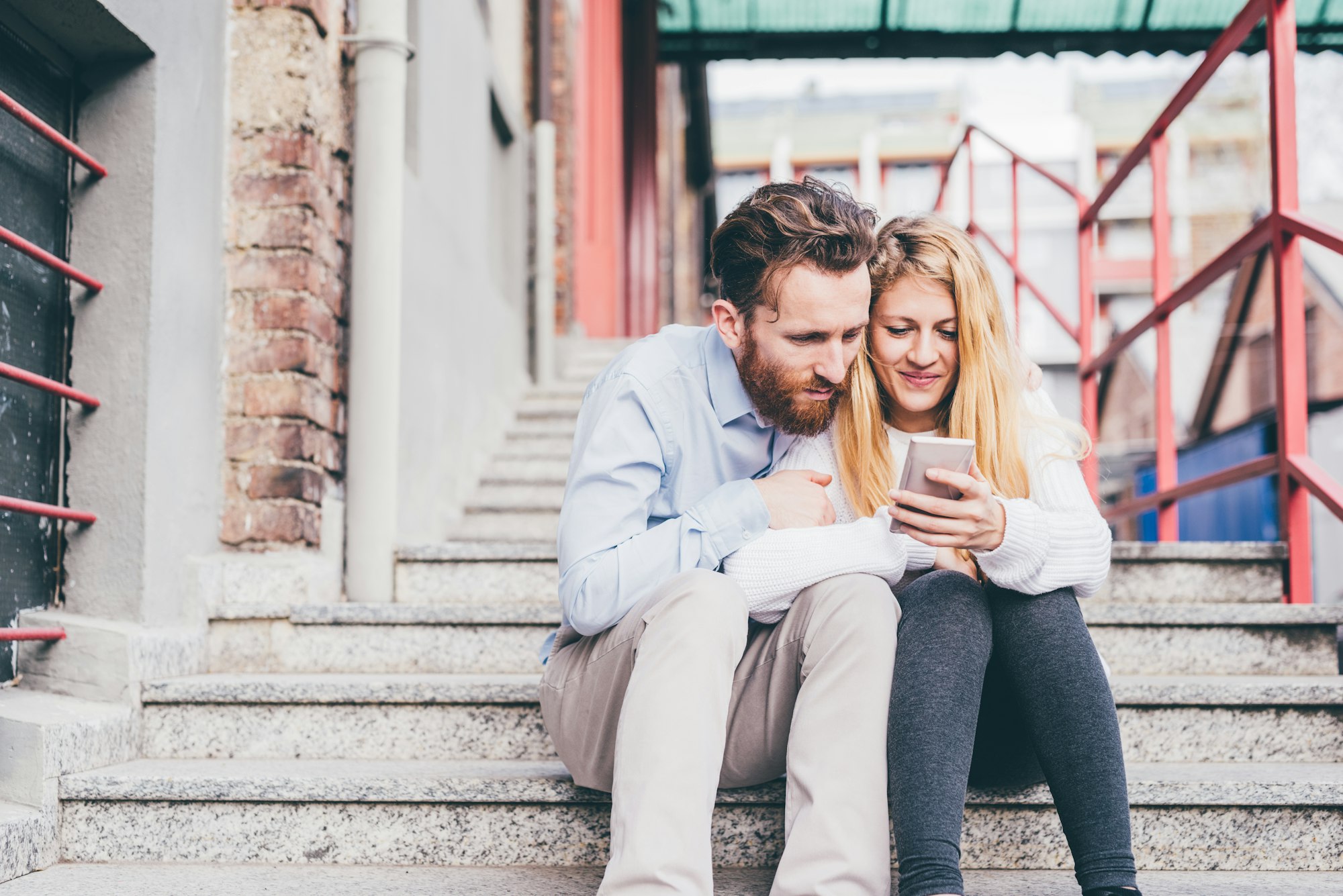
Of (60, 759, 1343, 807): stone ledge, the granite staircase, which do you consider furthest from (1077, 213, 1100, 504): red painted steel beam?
(60, 759, 1343, 807): stone ledge

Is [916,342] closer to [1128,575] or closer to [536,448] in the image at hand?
[1128,575]

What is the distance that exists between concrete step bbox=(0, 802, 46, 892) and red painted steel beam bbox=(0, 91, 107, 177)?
1090mm

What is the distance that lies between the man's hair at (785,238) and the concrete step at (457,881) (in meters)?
0.91

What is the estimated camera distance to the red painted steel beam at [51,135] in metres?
1.80

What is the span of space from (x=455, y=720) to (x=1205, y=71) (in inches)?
94.7

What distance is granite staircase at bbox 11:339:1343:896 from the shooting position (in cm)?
175

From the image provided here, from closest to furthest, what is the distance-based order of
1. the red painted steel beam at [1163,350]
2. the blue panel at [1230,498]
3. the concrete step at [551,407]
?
the red painted steel beam at [1163,350] < the concrete step at [551,407] < the blue panel at [1230,498]

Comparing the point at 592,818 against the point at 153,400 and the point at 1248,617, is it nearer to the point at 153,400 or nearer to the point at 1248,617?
the point at 153,400

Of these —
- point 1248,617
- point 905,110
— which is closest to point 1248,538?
point 1248,617

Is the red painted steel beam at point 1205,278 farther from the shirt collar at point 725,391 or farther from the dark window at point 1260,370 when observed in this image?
the dark window at point 1260,370

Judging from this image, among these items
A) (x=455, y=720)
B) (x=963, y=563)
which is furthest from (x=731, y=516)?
(x=455, y=720)

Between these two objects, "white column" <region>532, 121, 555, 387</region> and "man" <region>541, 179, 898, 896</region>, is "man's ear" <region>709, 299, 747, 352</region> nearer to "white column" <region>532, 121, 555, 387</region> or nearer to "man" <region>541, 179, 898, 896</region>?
"man" <region>541, 179, 898, 896</region>

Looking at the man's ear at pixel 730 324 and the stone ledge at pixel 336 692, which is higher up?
the man's ear at pixel 730 324

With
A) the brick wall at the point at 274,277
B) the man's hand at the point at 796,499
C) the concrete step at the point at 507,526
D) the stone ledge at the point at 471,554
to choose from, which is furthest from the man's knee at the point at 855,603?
the concrete step at the point at 507,526
